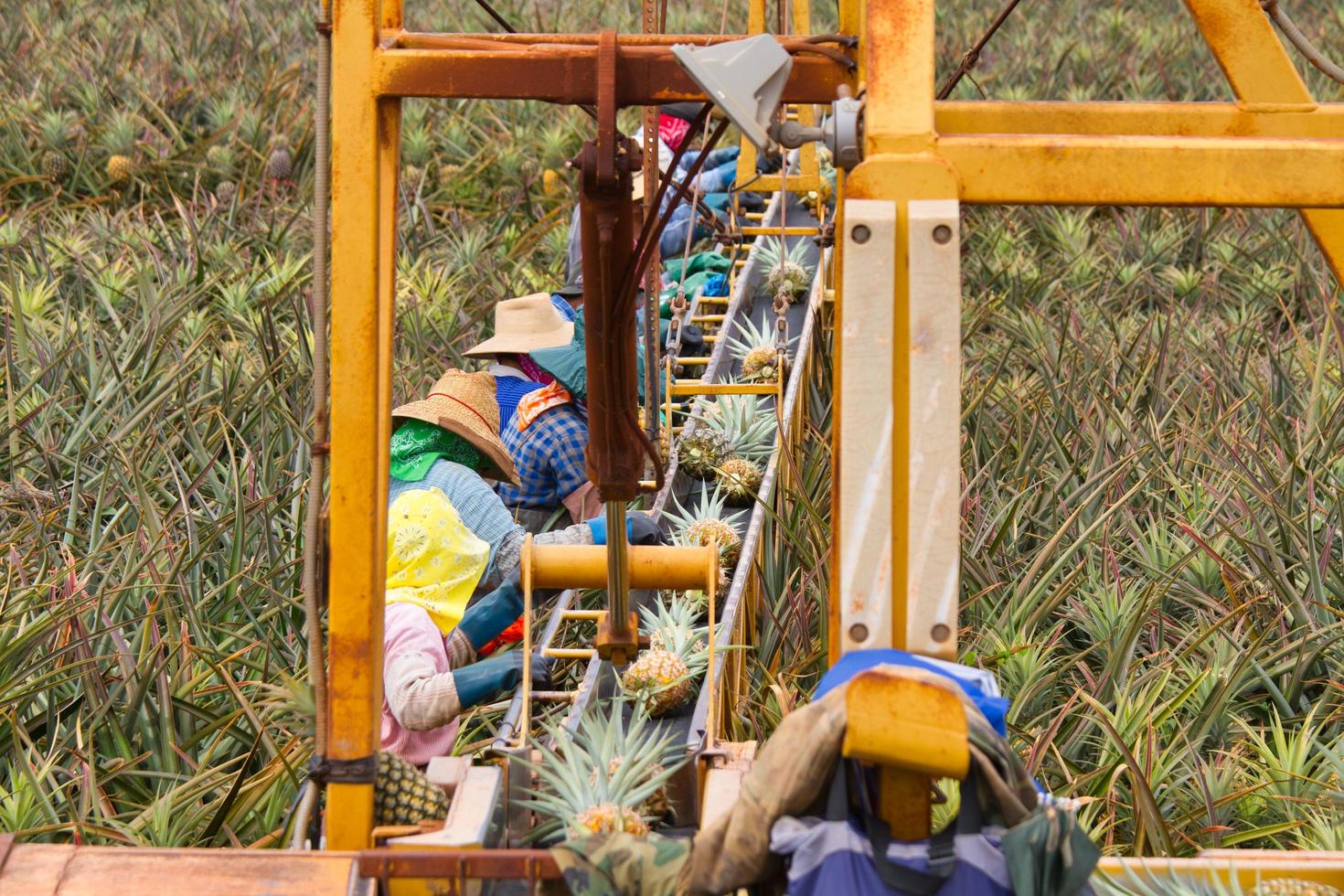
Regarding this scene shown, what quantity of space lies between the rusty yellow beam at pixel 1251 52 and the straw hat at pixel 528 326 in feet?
8.24

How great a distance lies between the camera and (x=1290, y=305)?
6695 mm

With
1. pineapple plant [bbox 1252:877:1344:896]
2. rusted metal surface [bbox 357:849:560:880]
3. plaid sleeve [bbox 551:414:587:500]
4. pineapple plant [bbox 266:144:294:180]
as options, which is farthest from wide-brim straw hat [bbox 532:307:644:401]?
pineapple plant [bbox 266:144:294:180]

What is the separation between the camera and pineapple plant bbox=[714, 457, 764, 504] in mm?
4555

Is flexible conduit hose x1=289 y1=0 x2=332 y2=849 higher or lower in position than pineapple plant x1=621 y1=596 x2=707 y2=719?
higher

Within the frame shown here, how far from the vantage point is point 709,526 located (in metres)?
4.23

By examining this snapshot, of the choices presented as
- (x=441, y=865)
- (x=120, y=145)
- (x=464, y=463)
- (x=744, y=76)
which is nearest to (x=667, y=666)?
(x=464, y=463)

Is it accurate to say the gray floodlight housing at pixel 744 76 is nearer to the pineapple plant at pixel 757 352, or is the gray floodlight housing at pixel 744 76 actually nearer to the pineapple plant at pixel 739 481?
the pineapple plant at pixel 739 481

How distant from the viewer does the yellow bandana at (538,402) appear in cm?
489

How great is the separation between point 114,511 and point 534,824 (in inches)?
86.9

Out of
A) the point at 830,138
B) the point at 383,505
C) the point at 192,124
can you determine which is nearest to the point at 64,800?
the point at 383,505

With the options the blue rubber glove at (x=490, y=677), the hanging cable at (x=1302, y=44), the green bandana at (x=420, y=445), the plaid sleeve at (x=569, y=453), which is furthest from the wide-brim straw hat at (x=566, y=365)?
the hanging cable at (x=1302, y=44)

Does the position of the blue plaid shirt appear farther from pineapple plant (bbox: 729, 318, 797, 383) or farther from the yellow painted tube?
the yellow painted tube

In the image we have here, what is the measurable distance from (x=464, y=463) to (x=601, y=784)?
5.19ft

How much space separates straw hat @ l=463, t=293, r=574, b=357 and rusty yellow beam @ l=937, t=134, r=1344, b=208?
2977 mm
